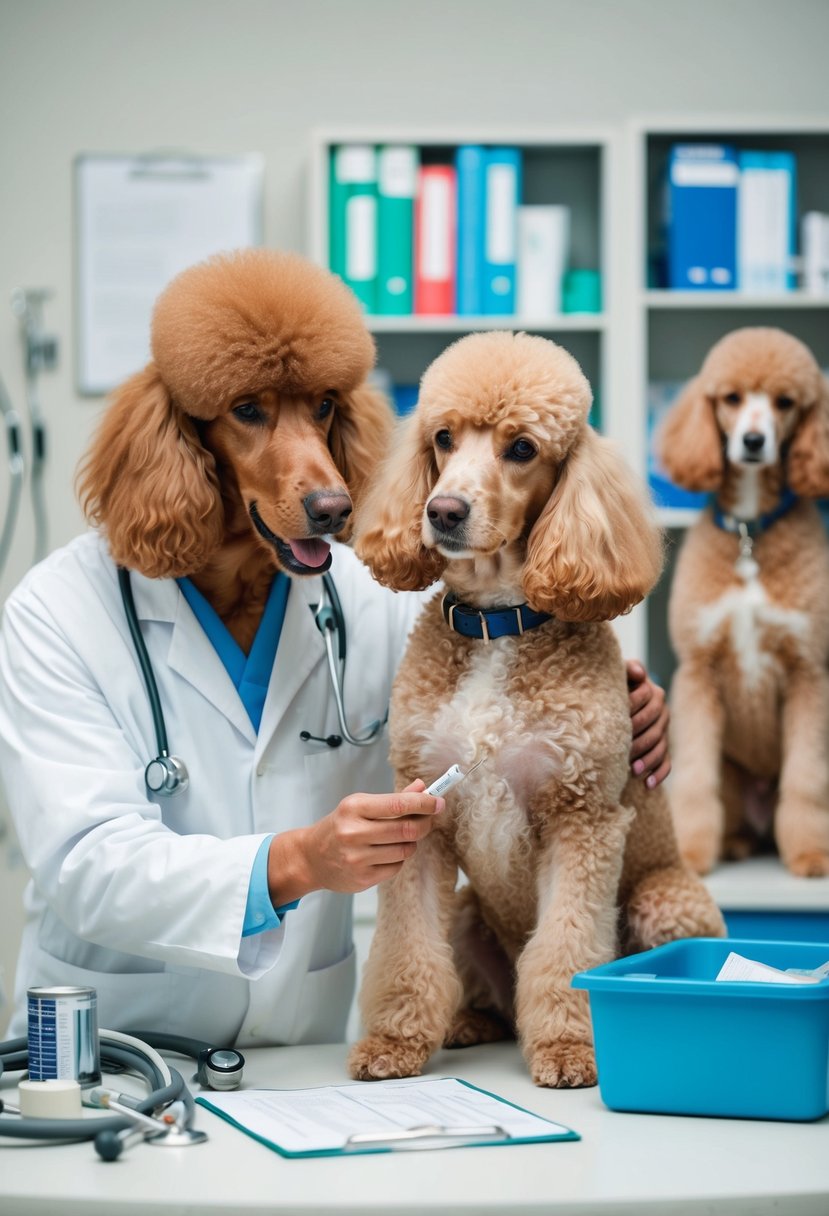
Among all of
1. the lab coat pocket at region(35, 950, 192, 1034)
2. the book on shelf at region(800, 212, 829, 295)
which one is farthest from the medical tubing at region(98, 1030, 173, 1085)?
the book on shelf at region(800, 212, 829, 295)

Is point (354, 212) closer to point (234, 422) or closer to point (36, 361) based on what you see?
point (36, 361)

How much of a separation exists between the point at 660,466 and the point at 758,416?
0.27m

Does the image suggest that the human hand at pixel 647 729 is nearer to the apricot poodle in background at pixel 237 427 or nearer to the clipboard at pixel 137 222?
the apricot poodle in background at pixel 237 427

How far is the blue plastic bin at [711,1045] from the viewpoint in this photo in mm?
994

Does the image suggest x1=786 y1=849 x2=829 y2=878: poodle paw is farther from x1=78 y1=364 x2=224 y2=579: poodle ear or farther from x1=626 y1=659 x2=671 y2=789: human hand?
x1=78 y1=364 x2=224 y2=579: poodle ear

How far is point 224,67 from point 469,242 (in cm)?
79

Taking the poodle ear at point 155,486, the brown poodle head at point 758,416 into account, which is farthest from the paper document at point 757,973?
the brown poodle head at point 758,416

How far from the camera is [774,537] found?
2.45 meters

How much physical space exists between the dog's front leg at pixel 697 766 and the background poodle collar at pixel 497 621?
52.4 inches

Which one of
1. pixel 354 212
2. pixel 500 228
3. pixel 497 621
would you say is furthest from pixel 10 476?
pixel 497 621

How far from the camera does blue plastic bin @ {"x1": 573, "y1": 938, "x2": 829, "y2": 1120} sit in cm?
99

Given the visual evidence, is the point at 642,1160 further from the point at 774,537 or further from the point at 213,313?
the point at 774,537

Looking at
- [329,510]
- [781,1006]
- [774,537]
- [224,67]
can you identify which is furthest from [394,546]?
[224,67]

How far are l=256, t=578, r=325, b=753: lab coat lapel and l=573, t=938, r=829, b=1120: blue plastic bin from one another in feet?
1.56
